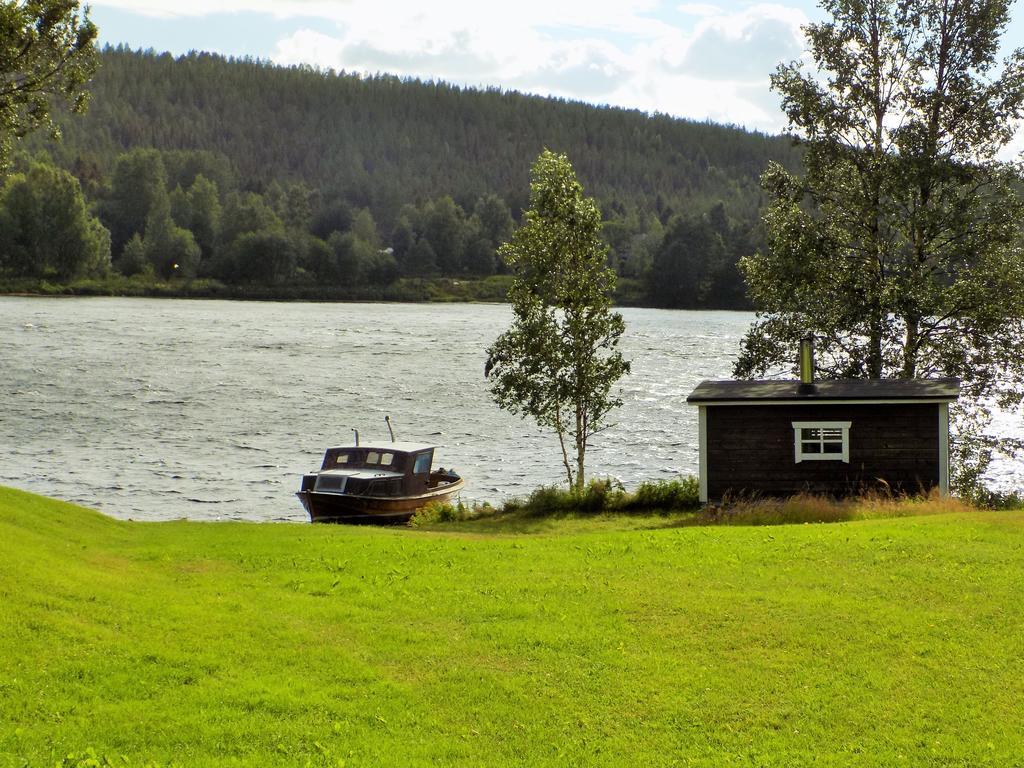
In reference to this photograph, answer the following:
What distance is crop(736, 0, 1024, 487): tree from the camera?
37906 mm

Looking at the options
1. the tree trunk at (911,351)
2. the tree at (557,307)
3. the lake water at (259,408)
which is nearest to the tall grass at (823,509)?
the tree trunk at (911,351)

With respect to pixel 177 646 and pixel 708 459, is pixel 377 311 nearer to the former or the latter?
pixel 708 459

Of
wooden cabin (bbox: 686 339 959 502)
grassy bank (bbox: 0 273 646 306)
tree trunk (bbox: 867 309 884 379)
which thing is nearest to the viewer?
wooden cabin (bbox: 686 339 959 502)

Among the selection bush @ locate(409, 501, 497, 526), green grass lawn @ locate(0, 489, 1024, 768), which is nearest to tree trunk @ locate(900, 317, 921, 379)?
bush @ locate(409, 501, 497, 526)

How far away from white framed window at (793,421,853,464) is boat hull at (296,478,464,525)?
12688 mm

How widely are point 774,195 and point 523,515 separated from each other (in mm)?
Answer: 15932

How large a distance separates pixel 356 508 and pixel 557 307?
32.8 feet

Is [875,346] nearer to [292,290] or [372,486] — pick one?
[372,486]

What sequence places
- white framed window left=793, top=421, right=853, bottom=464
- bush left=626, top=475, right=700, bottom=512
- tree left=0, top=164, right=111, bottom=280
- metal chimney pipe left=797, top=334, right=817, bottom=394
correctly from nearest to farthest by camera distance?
white framed window left=793, top=421, right=853, bottom=464
metal chimney pipe left=797, top=334, right=817, bottom=394
bush left=626, top=475, right=700, bottom=512
tree left=0, top=164, right=111, bottom=280

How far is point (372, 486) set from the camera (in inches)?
1433

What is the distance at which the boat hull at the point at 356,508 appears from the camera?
3594 cm

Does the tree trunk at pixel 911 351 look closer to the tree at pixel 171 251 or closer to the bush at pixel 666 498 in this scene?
the bush at pixel 666 498

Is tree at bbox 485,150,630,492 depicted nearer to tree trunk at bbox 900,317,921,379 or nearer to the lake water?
the lake water

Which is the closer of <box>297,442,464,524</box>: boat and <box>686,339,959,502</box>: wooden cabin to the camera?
<box>686,339,959,502</box>: wooden cabin
